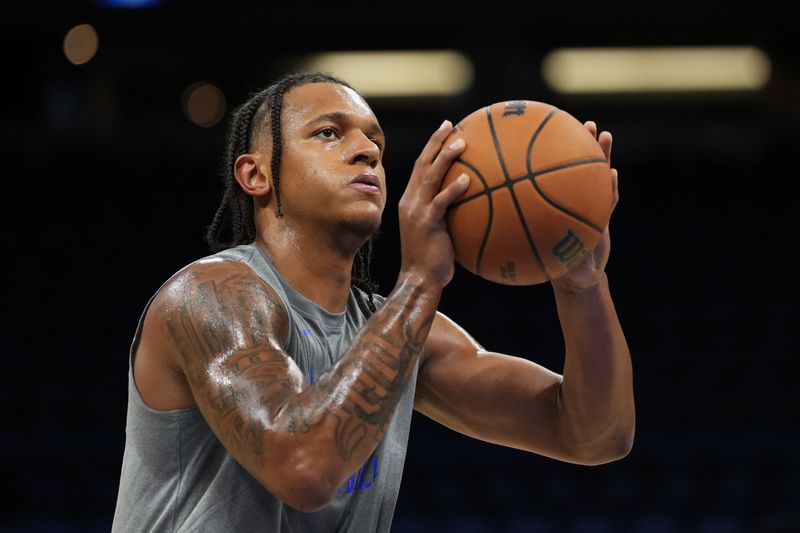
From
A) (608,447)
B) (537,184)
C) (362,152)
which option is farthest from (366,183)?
(608,447)

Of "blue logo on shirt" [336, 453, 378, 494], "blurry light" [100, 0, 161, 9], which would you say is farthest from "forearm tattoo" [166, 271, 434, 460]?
"blurry light" [100, 0, 161, 9]

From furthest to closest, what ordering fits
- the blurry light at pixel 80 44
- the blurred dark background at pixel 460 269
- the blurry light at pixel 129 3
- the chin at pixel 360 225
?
1. the blurry light at pixel 80 44
2. the blurry light at pixel 129 3
3. the blurred dark background at pixel 460 269
4. the chin at pixel 360 225

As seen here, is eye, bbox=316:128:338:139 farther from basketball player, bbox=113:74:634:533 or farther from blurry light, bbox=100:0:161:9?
blurry light, bbox=100:0:161:9

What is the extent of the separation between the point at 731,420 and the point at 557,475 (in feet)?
4.85

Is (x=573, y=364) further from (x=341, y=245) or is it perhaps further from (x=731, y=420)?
(x=731, y=420)

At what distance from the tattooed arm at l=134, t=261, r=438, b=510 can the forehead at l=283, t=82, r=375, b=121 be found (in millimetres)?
483

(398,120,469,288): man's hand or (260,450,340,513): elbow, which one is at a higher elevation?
(398,120,469,288): man's hand

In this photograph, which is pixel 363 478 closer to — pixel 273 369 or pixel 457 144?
pixel 273 369

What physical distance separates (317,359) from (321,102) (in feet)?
2.00

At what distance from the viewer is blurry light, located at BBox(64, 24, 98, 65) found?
11.8 m

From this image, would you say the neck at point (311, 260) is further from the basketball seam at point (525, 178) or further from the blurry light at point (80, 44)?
the blurry light at point (80, 44)

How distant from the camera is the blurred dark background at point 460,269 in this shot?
7.46m

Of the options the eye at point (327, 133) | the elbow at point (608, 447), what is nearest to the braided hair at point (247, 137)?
the eye at point (327, 133)

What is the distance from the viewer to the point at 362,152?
7.97 ft
